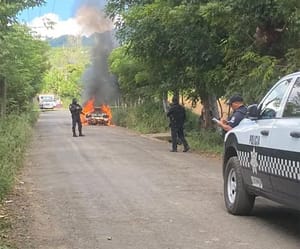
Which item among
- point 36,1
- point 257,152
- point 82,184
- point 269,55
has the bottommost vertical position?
point 82,184

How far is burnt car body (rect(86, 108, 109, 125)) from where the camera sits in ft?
140

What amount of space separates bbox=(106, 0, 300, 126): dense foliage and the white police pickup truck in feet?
15.7

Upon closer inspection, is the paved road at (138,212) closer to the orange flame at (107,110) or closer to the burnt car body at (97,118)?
the burnt car body at (97,118)

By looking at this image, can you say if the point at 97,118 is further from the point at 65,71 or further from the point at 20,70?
the point at 65,71

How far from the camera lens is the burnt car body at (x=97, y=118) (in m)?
42.6

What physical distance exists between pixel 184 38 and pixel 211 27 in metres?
0.85

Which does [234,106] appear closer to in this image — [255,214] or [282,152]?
[255,214]

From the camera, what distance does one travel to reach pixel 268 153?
735 cm

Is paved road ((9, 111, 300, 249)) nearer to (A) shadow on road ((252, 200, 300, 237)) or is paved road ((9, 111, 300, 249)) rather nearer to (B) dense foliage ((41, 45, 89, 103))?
(A) shadow on road ((252, 200, 300, 237))

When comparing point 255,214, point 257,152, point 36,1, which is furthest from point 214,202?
point 36,1

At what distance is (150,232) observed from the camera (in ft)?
25.2

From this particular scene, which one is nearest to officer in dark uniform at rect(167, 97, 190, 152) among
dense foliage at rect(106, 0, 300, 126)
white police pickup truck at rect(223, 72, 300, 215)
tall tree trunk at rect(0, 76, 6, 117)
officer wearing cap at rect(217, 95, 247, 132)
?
dense foliage at rect(106, 0, 300, 126)

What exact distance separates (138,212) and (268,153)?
2458 millimetres

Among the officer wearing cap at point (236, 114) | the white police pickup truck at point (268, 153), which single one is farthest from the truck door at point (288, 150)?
the officer wearing cap at point (236, 114)
